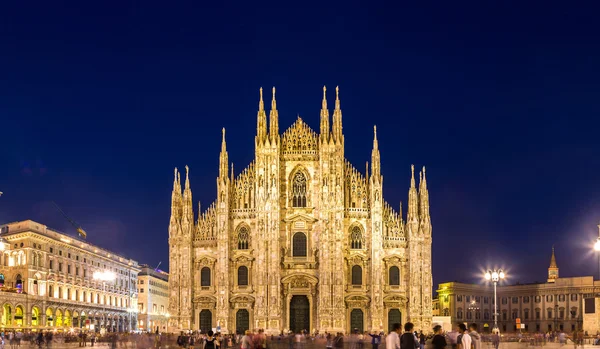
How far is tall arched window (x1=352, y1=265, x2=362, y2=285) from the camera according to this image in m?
72.1

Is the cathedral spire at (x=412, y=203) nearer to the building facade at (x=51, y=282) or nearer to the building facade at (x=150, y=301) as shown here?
the building facade at (x=51, y=282)

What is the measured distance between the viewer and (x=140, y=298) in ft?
453

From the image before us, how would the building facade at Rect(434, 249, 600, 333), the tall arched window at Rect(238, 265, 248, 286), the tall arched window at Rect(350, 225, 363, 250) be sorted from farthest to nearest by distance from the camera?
the building facade at Rect(434, 249, 600, 333) < the tall arched window at Rect(238, 265, 248, 286) < the tall arched window at Rect(350, 225, 363, 250)

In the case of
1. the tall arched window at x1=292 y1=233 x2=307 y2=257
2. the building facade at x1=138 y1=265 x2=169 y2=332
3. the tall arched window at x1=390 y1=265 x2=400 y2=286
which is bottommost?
the building facade at x1=138 y1=265 x2=169 y2=332

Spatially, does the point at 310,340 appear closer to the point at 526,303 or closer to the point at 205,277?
the point at 205,277

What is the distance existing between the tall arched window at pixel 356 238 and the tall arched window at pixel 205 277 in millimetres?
14181

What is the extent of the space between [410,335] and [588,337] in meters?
51.6

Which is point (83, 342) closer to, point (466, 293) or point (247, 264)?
point (247, 264)

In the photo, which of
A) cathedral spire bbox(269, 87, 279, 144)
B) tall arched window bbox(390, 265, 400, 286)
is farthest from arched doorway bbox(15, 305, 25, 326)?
tall arched window bbox(390, 265, 400, 286)

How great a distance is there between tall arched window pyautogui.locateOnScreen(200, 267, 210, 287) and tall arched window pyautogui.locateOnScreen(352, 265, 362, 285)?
1404cm

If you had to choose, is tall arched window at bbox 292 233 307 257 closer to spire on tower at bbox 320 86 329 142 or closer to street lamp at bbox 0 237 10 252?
spire on tower at bbox 320 86 329 142

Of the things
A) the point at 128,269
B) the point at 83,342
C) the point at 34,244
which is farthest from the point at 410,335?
the point at 128,269

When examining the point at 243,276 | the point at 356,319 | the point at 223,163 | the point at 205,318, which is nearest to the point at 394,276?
the point at 356,319

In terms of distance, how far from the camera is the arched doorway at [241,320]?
71.9 m
